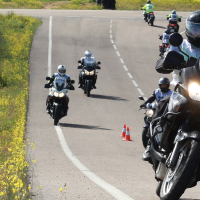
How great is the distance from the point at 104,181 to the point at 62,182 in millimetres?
632

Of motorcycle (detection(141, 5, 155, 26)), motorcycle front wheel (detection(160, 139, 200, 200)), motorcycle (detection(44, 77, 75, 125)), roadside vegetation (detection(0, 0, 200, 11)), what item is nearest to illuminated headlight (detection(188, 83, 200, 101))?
motorcycle front wheel (detection(160, 139, 200, 200))

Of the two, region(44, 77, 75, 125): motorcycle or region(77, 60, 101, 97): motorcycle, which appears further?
region(77, 60, 101, 97): motorcycle

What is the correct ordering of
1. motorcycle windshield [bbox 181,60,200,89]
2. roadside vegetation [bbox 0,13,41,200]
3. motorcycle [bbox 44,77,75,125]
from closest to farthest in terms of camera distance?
1. motorcycle windshield [bbox 181,60,200,89]
2. roadside vegetation [bbox 0,13,41,200]
3. motorcycle [bbox 44,77,75,125]

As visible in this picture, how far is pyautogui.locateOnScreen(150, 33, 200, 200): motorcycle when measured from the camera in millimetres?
5445

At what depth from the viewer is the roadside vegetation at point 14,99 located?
6.83 meters

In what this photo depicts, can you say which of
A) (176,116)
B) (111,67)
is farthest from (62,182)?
(111,67)

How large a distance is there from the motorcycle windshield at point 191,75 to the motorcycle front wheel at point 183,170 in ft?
2.09

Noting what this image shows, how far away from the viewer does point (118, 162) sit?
10.5m

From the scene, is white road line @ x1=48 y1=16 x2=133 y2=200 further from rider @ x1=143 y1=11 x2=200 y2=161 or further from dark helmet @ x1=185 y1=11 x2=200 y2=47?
dark helmet @ x1=185 y1=11 x2=200 y2=47

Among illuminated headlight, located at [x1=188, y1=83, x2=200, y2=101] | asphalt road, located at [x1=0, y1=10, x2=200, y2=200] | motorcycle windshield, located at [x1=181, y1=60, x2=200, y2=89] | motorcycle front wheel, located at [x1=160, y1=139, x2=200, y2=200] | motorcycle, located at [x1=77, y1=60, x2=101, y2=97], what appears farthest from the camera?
motorcycle, located at [x1=77, y1=60, x2=101, y2=97]

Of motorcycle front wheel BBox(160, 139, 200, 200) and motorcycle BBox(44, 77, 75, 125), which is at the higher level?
motorcycle front wheel BBox(160, 139, 200, 200)

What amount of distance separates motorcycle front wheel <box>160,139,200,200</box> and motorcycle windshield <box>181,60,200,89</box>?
64cm

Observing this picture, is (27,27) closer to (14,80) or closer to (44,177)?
(14,80)

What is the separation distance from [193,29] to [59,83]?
11.6 m
